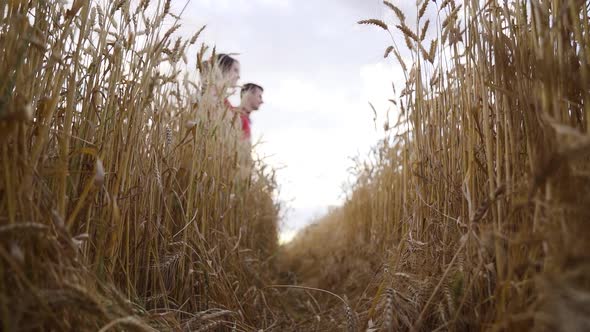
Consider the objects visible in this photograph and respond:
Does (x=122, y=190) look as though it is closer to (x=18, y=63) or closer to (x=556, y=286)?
(x=18, y=63)

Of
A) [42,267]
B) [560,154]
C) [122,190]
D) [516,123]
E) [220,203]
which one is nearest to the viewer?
[560,154]

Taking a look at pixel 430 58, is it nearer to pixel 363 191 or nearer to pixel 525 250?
pixel 525 250

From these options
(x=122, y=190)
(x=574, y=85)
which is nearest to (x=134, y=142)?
(x=122, y=190)

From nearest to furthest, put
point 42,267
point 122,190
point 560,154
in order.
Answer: point 560,154 → point 42,267 → point 122,190

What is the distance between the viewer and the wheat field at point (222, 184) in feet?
1.92

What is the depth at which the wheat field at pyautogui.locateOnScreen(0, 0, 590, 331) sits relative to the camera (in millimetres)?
585

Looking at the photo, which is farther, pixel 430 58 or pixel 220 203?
pixel 220 203

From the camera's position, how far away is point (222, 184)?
1.53 meters

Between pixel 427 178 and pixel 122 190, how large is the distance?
0.82 m

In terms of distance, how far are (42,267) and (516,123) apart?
0.89 m

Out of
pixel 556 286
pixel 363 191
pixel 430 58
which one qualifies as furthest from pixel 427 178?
pixel 363 191

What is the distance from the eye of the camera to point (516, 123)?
83cm

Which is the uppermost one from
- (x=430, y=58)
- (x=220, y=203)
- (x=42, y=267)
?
(x=430, y=58)

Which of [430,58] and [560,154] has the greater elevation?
[430,58]
